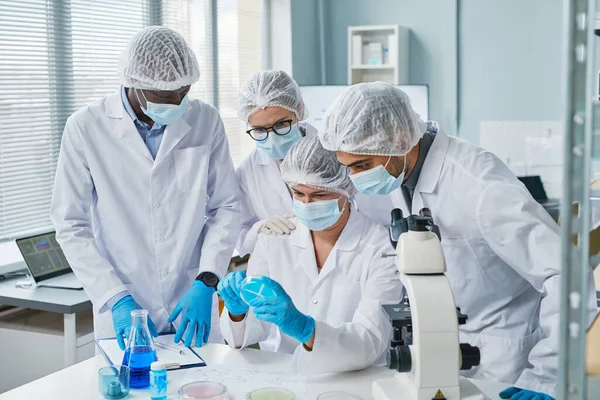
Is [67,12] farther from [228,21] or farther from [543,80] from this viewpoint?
[543,80]

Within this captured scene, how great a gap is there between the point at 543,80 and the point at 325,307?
131 inches

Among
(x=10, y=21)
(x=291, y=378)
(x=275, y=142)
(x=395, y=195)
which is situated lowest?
(x=291, y=378)

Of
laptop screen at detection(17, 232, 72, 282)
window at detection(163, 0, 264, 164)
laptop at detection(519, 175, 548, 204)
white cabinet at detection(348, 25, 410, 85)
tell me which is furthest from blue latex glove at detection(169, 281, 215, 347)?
white cabinet at detection(348, 25, 410, 85)

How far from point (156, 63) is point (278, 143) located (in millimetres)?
448

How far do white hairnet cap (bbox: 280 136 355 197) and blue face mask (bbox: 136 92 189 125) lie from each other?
13.5 inches

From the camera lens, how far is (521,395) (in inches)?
56.6

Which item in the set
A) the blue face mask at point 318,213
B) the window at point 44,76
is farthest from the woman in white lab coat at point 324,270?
the window at point 44,76

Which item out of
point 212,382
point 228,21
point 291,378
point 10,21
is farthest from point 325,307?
point 228,21

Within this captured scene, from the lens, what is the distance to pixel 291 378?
1671mm

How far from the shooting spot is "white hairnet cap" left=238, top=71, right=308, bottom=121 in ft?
7.22

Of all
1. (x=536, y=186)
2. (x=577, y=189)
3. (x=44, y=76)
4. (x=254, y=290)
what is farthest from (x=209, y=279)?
(x=536, y=186)

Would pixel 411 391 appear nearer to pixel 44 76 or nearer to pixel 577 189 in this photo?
pixel 577 189

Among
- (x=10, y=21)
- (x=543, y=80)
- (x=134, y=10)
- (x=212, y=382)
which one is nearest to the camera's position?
(x=212, y=382)

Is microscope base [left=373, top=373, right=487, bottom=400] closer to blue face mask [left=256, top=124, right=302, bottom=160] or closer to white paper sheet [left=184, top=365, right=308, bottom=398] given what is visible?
white paper sheet [left=184, top=365, right=308, bottom=398]
